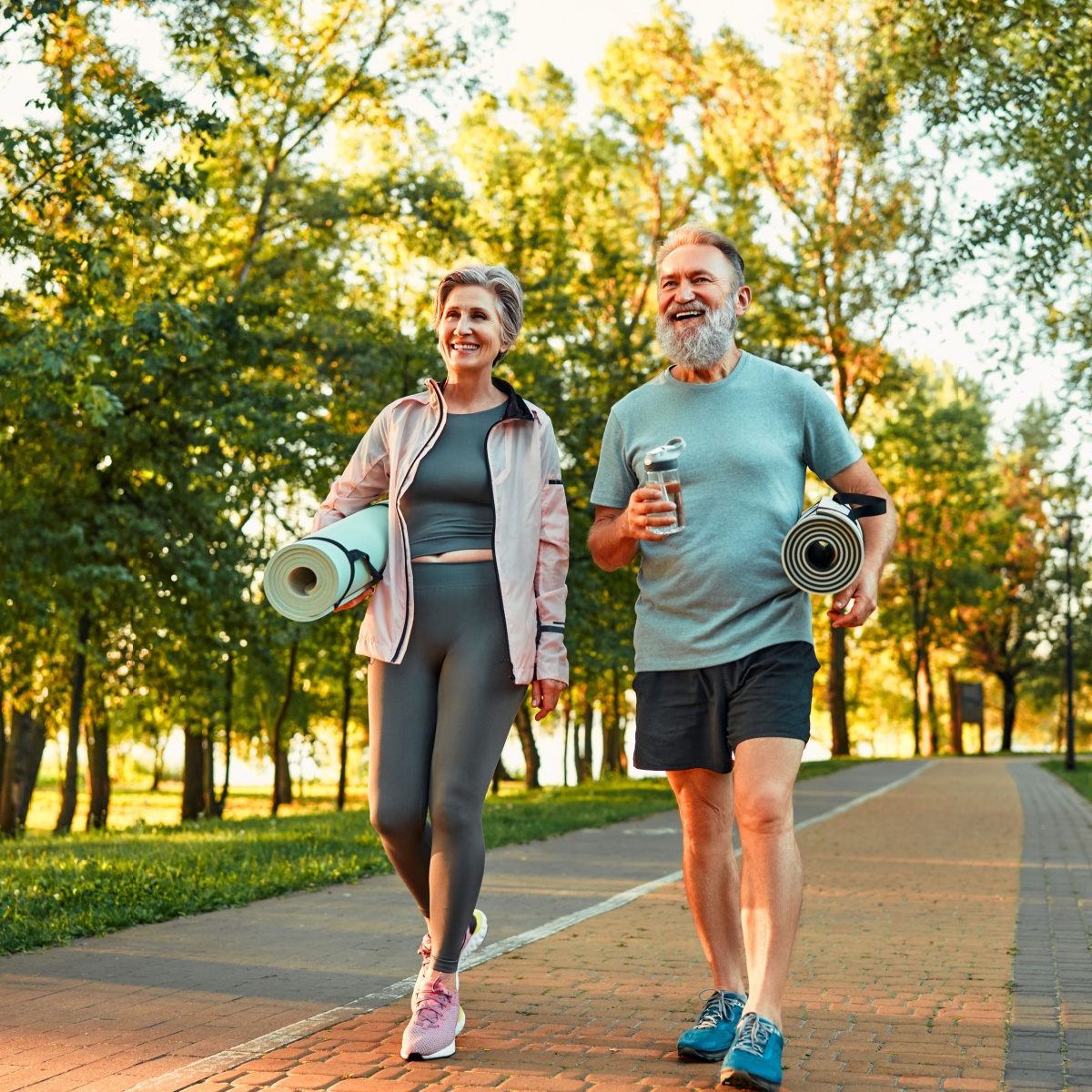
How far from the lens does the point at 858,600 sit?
4098mm

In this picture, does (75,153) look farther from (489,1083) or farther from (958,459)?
(958,459)

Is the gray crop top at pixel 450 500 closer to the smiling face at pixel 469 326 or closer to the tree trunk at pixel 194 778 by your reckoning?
the smiling face at pixel 469 326

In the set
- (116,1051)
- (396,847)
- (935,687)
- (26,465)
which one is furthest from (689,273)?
(935,687)

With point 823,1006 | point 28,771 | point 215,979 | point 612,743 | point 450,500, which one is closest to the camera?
point 450,500

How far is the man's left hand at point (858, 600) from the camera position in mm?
4047

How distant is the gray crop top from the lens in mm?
4520

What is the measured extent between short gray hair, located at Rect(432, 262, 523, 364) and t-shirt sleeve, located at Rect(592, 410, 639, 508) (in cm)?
51

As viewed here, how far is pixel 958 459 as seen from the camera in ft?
160

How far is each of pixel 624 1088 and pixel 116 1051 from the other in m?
1.54

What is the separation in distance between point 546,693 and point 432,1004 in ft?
3.27

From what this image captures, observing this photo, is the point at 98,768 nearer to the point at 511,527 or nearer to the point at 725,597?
the point at 511,527

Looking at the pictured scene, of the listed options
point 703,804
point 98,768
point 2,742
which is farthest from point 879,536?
point 98,768

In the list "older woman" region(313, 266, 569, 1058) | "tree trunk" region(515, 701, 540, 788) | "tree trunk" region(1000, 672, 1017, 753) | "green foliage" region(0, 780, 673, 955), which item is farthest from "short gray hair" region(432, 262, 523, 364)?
"tree trunk" region(1000, 672, 1017, 753)

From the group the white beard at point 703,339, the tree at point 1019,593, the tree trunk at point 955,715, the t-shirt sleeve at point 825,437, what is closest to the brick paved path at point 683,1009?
the t-shirt sleeve at point 825,437
